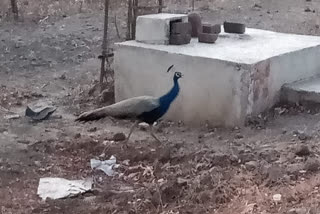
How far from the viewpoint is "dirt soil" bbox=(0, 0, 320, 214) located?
4.82m

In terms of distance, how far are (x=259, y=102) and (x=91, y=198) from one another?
204 centimetres

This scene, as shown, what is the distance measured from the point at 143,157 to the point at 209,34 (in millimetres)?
1782

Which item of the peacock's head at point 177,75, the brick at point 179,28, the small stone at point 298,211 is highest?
the brick at point 179,28

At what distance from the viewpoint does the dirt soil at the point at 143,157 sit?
482 cm

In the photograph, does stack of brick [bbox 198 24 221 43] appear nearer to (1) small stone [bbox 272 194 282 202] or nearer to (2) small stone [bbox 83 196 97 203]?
(2) small stone [bbox 83 196 97 203]

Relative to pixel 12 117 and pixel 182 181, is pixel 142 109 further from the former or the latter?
pixel 12 117

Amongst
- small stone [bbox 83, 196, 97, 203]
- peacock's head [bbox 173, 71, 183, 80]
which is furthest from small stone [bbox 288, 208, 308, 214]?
peacock's head [bbox 173, 71, 183, 80]

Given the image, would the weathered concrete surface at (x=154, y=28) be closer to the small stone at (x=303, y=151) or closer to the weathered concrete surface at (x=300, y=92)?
the weathered concrete surface at (x=300, y=92)

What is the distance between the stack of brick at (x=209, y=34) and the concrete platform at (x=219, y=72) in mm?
70

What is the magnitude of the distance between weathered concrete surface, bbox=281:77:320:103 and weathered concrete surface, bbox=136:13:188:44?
4.03 ft

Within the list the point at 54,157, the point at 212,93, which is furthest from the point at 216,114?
the point at 54,157

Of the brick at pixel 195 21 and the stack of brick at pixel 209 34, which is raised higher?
the brick at pixel 195 21

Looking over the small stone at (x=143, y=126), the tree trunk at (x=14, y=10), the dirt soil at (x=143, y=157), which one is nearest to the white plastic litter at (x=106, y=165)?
the dirt soil at (x=143, y=157)

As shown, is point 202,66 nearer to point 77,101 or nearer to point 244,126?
point 244,126
